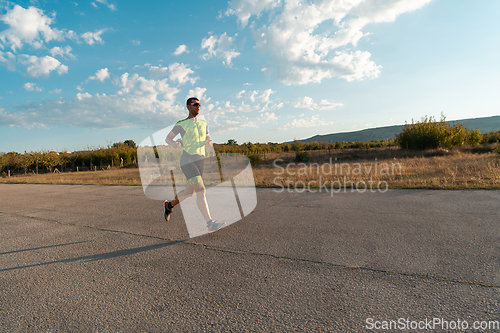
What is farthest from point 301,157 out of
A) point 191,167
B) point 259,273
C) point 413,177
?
point 259,273

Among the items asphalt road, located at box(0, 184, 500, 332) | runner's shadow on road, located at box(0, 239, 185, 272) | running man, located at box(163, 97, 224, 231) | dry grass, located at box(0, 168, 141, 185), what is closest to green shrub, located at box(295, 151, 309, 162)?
dry grass, located at box(0, 168, 141, 185)

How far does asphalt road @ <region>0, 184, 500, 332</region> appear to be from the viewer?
6.73 ft

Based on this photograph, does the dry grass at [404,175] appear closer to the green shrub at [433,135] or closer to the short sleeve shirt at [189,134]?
the short sleeve shirt at [189,134]

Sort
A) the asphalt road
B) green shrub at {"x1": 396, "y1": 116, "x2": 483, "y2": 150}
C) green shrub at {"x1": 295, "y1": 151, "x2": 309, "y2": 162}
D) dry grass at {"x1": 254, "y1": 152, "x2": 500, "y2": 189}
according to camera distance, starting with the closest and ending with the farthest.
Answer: the asphalt road, dry grass at {"x1": 254, "y1": 152, "x2": 500, "y2": 189}, green shrub at {"x1": 396, "y1": 116, "x2": 483, "y2": 150}, green shrub at {"x1": 295, "y1": 151, "x2": 309, "y2": 162}

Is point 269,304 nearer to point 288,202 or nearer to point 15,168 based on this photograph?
point 288,202

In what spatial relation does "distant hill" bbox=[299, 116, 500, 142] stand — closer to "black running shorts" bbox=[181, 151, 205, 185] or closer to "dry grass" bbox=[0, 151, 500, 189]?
"dry grass" bbox=[0, 151, 500, 189]

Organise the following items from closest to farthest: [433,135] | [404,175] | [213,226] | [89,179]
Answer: [213,226] → [404,175] → [89,179] → [433,135]

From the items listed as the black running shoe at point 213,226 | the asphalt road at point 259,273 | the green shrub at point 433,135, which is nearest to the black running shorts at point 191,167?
the black running shoe at point 213,226

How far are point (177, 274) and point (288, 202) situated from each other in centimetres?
436

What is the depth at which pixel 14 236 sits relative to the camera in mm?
4652

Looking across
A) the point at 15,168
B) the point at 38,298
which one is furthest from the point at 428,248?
the point at 15,168

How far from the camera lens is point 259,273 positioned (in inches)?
111

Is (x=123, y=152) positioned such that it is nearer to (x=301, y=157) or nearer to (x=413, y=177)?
(x=301, y=157)

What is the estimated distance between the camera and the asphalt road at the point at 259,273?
2.05m
